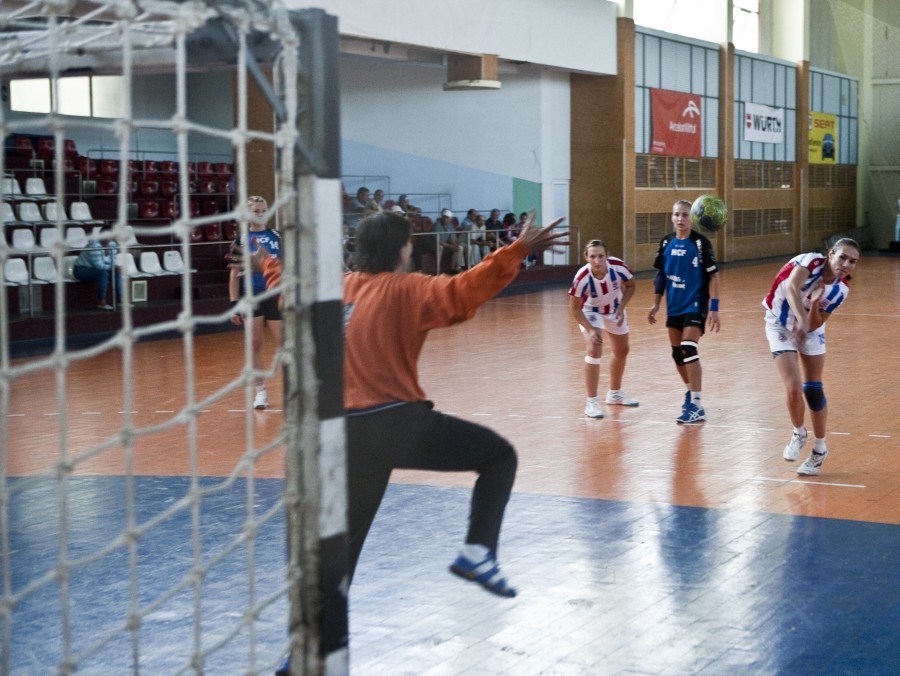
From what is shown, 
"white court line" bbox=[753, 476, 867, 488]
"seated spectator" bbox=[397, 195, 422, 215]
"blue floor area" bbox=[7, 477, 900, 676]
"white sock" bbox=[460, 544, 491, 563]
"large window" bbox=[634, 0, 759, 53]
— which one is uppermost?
"large window" bbox=[634, 0, 759, 53]

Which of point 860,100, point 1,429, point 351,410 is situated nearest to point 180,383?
point 351,410

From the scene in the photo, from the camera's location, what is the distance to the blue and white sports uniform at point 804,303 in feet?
24.4

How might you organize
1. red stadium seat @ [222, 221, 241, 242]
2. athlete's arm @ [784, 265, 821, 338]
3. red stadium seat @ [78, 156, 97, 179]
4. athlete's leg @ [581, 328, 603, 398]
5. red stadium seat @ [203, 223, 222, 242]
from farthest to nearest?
red stadium seat @ [222, 221, 241, 242] < red stadium seat @ [203, 223, 222, 242] < red stadium seat @ [78, 156, 97, 179] < athlete's leg @ [581, 328, 603, 398] < athlete's arm @ [784, 265, 821, 338]

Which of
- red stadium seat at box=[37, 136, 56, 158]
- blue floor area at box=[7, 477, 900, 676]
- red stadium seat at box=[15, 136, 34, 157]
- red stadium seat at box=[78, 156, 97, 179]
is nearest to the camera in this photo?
blue floor area at box=[7, 477, 900, 676]

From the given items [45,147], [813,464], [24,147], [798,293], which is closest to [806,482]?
[813,464]

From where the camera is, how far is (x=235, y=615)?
5164mm

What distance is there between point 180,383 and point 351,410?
318 inches

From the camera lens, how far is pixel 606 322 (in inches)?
402

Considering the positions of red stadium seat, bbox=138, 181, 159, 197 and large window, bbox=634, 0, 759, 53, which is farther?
large window, bbox=634, 0, 759, 53

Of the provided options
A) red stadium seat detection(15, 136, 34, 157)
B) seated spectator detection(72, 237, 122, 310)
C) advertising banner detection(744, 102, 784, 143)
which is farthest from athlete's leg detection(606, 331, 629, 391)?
advertising banner detection(744, 102, 784, 143)

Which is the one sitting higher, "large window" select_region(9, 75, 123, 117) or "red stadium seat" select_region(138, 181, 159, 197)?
"large window" select_region(9, 75, 123, 117)

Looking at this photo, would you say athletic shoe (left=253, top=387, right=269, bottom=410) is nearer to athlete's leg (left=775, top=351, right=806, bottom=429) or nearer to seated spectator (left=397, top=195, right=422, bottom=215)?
athlete's leg (left=775, top=351, right=806, bottom=429)

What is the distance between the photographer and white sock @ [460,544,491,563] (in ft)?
14.8

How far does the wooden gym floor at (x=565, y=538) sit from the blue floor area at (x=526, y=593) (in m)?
0.02
